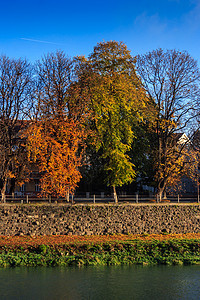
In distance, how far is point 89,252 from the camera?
85.0 ft

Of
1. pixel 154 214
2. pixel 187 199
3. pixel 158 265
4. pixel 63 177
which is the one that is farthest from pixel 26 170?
pixel 158 265

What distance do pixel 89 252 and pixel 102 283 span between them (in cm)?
656

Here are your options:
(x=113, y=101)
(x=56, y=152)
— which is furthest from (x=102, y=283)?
(x=113, y=101)

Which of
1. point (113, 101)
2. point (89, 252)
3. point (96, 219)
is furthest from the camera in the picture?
point (113, 101)

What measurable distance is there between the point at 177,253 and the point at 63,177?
12.2 meters

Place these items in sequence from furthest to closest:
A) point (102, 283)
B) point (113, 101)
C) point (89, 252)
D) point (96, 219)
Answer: point (113, 101) < point (96, 219) < point (89, 252) < point (102, 283)

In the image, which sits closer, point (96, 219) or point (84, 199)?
point (96, 219)

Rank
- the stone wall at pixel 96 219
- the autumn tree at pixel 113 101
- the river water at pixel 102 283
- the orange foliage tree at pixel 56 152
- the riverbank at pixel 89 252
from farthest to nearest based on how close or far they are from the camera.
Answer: the autumn tree at pixel 113 101 < the orange foliage tree at pixel 56 152 < the stone wall at pixel 96 219 < the riverbank at pixel 89 252 < the river water at pixel 102 283

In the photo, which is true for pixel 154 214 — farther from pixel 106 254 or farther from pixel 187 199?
pixel 106 254

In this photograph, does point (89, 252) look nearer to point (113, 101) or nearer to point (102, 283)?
point (102, 283)

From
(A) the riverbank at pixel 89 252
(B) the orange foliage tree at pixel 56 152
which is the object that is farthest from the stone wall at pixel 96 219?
(B) the orange foliage tree at pixel 56 152

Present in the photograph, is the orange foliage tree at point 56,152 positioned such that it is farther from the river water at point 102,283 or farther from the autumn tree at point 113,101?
the river water at point 102,283

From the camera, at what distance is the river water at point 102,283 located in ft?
56.9

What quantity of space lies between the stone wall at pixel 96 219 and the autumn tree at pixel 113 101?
4357mm
